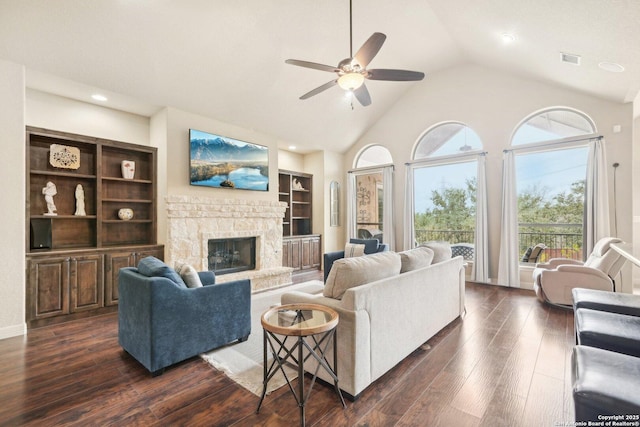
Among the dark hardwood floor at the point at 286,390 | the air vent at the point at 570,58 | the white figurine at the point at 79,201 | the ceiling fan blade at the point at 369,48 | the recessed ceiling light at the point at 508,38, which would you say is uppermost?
the recessed ceiling light at the point at 508,38

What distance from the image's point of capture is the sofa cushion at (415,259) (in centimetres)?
279

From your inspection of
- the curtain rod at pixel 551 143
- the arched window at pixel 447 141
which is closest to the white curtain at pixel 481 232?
the arched window at pixel 447 141

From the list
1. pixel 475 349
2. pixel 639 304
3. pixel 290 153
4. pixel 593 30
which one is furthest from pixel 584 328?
pixel 290 153

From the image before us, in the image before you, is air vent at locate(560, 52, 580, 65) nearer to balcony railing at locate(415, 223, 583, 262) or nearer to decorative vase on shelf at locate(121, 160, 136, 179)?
balcony railing at locate(415, 223, 583, 262)

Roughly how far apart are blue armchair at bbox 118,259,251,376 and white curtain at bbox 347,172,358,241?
190 inches

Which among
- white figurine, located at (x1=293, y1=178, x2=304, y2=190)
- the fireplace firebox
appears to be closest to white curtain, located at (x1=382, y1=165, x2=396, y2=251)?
white figurine, located at (x1=293, y1=178, x2=304, y2=190)

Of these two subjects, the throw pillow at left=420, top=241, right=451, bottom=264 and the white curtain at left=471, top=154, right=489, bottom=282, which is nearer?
the throw pillow at left=420, top=241, right=451, bottom=264

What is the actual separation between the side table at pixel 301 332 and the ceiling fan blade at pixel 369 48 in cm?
239

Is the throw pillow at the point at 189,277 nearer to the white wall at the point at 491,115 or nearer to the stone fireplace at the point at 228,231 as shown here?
the stone fireplace at the point at 228,231

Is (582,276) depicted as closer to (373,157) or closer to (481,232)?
(481,232)

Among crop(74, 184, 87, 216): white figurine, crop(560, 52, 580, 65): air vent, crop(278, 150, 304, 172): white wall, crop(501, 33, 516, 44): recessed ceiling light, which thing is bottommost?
crop(74, 184, 87, 216): white figurine

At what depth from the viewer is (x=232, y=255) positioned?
5375mm

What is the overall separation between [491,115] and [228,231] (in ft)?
17.7

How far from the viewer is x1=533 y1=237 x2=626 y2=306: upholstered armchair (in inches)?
145
